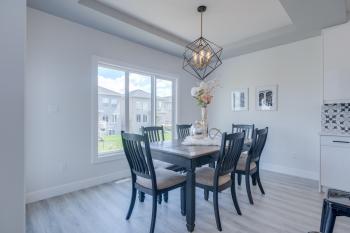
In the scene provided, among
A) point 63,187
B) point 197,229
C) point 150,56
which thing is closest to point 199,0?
point 150,56

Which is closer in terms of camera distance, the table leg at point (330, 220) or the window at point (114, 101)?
the table leg at point (330, 220)

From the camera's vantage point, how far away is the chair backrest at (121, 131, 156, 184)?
1.97 meters

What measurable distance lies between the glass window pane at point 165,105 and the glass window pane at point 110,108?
0.95 m

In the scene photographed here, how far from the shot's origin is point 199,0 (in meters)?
2.66

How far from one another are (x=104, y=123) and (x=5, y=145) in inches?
96.3

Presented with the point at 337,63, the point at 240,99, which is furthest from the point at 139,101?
the point at 337,63

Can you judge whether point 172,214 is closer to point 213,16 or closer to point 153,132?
point 153,132

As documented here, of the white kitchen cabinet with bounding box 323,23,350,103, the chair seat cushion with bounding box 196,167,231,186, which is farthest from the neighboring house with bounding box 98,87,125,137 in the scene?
the white kitchen cabinet with bounding box 323,23,350,103

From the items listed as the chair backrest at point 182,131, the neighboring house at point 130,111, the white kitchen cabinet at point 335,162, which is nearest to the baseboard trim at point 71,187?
the neighboring house at point 130,111

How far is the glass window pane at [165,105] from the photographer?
181 inches

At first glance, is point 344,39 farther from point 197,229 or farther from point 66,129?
point 66,129

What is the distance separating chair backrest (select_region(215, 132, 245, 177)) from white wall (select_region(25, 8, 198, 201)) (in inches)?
86.1

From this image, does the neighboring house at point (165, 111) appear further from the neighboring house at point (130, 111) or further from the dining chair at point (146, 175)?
the dining chair at point (146, 175)

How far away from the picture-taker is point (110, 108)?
145 inches
